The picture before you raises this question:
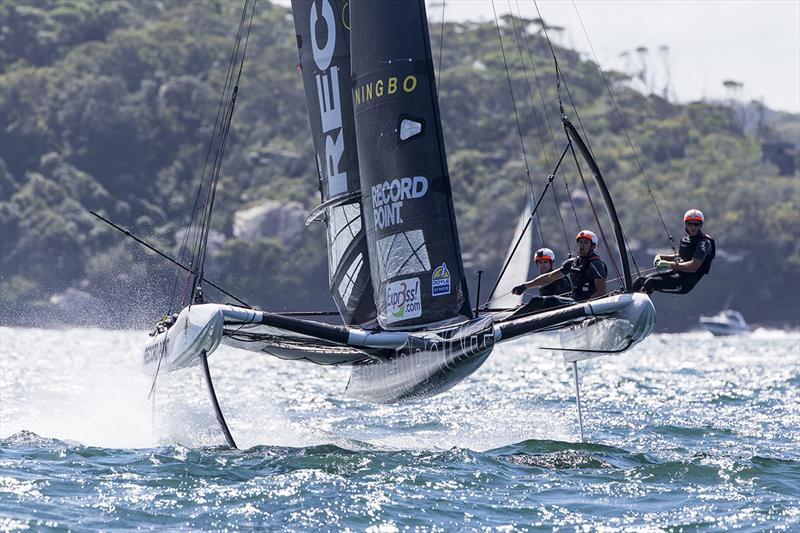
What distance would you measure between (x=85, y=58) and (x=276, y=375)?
60.9 metres

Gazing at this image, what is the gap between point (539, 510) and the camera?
788 centimetres

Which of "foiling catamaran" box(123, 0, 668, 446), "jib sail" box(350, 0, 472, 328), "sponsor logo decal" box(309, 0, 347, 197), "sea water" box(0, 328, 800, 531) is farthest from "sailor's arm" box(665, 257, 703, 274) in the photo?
"sponsor logo decal" box(309, 0, 347, 197)

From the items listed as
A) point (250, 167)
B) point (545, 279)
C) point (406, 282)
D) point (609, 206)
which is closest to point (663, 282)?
point (609, 206)

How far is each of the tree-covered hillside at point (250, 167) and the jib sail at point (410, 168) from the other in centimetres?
4136

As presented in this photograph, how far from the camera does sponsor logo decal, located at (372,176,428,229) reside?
10188mm

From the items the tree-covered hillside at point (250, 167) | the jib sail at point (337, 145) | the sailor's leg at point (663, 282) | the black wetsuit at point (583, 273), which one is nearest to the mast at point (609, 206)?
the sailor's leg at point (663, 282)

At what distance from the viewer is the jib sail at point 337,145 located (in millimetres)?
11438

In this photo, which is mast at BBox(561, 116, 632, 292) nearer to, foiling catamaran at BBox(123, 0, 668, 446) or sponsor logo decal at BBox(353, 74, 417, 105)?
foiling catamaran at BBox(123, 0, 668, 446)

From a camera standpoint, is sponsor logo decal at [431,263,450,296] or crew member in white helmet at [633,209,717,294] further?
crew member in white helmet at [633,209,717,294]

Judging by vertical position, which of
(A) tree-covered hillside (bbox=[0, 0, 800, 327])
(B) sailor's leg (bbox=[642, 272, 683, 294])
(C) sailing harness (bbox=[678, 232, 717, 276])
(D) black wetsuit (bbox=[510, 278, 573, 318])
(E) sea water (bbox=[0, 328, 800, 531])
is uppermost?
(A) tree-covered hillside (bbox=[0, 0, 800, 327])

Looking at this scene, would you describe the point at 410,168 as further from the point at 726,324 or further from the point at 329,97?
the point at 726,324

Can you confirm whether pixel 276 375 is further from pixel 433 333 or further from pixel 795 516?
pixel 795 516

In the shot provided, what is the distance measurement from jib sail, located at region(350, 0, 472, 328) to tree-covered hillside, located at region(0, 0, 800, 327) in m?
41.4

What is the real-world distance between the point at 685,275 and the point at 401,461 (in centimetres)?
280
